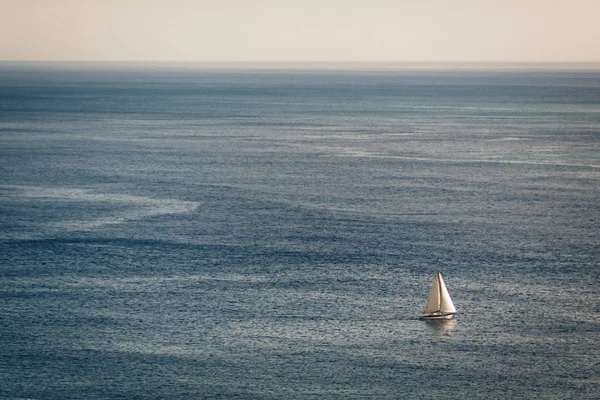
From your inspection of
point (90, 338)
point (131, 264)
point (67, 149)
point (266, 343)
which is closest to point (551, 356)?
point (266, 343)

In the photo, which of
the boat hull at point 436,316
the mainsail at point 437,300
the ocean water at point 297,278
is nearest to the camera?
the ocean water at point 297,278

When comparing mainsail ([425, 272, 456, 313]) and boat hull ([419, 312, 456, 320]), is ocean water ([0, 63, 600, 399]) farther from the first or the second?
mainsail ([425, 272, 456, 313])

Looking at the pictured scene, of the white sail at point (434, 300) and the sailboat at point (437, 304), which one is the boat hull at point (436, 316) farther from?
the white sail at point (434, 300)

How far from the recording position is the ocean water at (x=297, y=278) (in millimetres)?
61562

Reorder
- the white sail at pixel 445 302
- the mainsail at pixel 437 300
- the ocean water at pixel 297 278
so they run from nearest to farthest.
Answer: the ocean water at pixel 297 278, the mainsail at pixel 437 300, the white sail at pixel 445 302

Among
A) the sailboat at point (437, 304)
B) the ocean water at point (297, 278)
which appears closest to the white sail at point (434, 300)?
the sailboat at point (437, 304)

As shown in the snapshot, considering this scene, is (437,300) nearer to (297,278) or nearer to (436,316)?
(436,316)

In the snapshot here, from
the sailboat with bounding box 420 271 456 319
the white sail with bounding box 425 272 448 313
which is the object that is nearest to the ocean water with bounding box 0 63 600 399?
the sailboat with bounding box 420 271 456 319

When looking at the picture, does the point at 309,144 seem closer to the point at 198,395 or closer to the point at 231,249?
the point at 231,249

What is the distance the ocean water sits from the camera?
202ft

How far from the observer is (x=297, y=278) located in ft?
266

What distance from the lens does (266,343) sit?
2621 inches

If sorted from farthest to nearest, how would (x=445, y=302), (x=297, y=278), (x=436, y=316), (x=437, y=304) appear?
(x=297, y=278) → (x=445, y=302) → (x=436, y=316) → (x=437, y=304)

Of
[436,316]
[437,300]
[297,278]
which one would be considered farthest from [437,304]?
[297,278]
